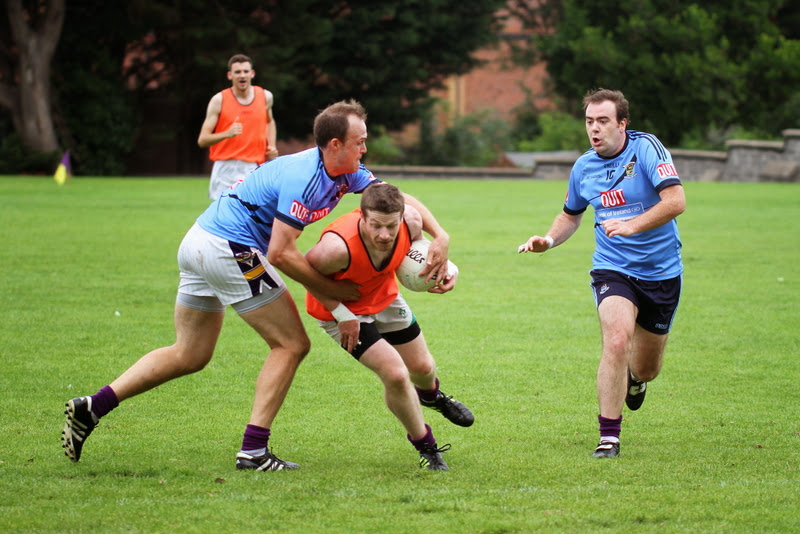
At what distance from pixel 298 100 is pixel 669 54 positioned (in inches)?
578

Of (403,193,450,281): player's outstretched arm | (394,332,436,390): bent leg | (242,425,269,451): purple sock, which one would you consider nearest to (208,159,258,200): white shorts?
(394,332,436,390): bent leg

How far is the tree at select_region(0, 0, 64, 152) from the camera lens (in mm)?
31016

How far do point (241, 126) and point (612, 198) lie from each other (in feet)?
23.9

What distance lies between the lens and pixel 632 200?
6133 mm

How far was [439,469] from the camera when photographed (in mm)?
5398

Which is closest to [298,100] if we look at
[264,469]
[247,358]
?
[247,358]

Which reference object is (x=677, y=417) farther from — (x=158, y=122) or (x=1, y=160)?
(x=158, y=122)

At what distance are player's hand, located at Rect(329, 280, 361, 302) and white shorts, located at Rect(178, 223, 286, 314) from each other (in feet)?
1.02

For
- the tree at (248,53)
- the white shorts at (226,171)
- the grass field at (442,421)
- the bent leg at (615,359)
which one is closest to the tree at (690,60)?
the tree at (248,53)

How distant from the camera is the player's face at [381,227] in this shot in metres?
5.07

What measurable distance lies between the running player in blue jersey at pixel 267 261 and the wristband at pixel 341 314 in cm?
7

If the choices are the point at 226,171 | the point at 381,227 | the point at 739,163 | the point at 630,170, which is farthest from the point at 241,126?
the point at 739,163

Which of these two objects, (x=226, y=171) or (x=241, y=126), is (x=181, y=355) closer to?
(x=241, y=126)

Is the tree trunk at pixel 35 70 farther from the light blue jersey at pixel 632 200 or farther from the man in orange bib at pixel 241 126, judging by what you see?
the light blue jersey at pixel 632 200
